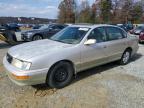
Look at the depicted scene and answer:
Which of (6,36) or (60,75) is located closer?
(60,75)

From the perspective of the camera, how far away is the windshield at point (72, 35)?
5227 millimetres

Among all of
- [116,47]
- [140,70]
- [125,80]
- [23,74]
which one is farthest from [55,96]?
[140,70]

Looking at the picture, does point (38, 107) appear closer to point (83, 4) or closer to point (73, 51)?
point (73, 51)

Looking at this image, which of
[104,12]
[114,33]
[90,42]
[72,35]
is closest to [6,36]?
[72,35]

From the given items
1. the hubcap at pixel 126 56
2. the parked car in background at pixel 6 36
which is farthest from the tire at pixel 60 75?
the parked car in background at pixel 6 36

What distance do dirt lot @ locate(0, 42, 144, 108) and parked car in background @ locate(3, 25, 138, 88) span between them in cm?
34

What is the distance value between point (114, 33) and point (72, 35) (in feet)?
5.50

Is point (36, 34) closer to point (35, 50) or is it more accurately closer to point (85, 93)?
point (35, 50)

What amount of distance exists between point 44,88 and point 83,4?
59.8 m

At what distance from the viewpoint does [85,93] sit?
4.50 meters

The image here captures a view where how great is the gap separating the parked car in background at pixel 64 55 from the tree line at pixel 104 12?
166ft

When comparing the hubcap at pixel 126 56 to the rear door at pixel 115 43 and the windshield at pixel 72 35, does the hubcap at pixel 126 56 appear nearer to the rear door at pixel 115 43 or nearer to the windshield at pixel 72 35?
the rear door at pixel 115 43

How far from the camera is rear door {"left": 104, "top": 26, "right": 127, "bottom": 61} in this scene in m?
5.95

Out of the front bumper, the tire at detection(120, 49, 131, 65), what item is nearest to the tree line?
the tire at detection(120, 49, 131, 65)
